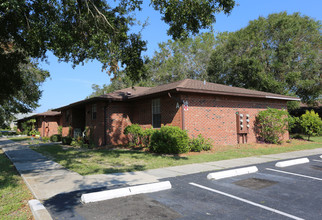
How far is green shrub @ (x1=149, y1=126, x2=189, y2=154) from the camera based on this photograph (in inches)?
465

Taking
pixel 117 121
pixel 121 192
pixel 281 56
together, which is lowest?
pixel 121 192

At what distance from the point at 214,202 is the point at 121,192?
2125 mm

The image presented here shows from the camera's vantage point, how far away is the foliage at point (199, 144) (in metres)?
12.7

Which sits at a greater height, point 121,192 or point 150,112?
point 150,112

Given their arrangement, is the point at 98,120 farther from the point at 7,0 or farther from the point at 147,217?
the point at 147,217

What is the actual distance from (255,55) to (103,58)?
797 inches

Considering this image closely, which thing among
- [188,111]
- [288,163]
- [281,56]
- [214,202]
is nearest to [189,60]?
[281,56]

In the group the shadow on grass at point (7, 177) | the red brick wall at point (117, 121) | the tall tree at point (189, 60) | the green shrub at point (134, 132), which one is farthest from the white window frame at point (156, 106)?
the tall tree at point (189, 60)

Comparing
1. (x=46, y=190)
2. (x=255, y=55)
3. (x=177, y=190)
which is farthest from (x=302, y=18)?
(x=46, y=190)

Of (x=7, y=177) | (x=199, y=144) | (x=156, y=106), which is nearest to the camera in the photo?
(x=7, y=177)

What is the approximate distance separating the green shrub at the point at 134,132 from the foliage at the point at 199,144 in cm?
350

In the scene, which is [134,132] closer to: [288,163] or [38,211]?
[288,163]

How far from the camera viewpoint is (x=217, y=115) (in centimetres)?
1451

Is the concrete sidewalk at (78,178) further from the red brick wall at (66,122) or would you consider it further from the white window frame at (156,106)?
the red brick wall at (66,122)
